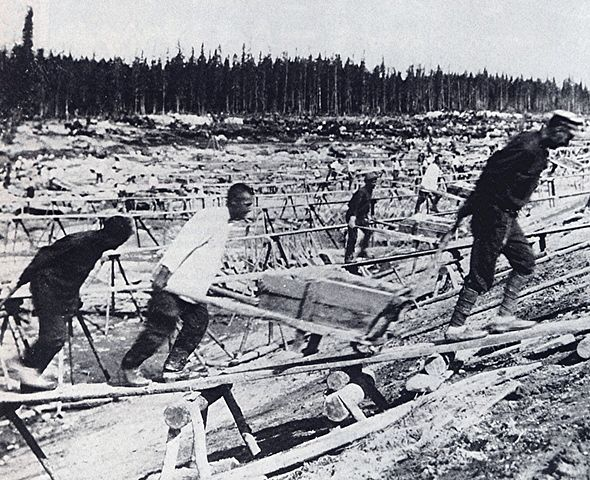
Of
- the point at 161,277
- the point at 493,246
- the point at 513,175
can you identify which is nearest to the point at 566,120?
the point at 513,175

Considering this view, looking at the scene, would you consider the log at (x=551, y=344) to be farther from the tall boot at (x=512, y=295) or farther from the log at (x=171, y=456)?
the log at (x=171, y=456)

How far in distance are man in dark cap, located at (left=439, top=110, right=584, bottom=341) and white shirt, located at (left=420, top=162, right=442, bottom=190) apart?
216 cm

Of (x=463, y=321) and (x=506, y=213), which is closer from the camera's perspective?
(x=506, y=213)

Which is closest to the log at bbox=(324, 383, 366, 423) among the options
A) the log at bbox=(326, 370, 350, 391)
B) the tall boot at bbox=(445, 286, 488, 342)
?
the log at bbox=(326, 370, 350, 391)

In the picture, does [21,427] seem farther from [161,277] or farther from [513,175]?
[513,175]

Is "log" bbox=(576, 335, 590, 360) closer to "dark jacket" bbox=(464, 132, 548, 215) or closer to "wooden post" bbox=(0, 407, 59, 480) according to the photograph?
"dark jacket" bbox=(464, 132, 548, 215)

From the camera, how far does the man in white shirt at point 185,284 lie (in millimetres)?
3646

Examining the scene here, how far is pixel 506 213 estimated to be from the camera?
371 centimetres

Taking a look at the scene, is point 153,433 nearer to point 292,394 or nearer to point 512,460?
point 292,394

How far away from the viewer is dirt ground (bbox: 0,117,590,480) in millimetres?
2977

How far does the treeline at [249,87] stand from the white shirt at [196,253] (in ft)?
4.80

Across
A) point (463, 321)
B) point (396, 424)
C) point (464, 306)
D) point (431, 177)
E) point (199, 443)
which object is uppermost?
point (431, 177)

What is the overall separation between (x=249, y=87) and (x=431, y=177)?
6.70 ft

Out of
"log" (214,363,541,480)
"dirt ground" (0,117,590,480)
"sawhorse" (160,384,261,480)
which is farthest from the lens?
"sawhorse" (160,384,261,480)
